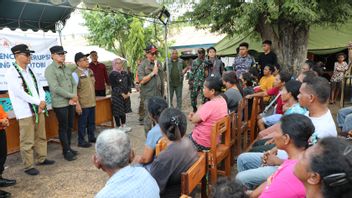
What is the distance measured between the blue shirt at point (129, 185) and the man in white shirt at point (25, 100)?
298cm

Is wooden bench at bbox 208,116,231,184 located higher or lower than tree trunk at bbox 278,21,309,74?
lower

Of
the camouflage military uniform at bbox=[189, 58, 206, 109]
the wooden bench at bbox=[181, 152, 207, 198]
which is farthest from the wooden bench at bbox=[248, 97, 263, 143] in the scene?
the camouflage military uniform at bbox=[189, 58, 206, 109]

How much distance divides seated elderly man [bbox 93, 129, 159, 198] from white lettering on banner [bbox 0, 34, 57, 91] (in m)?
5.05

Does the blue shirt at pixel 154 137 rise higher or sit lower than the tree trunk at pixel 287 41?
lower

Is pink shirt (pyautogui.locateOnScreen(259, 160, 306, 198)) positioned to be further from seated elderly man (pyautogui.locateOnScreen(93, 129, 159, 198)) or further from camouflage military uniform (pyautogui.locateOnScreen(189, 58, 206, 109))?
camouflage military uniform (pyautogui.locateOnScreen(189, 58, 206, 109))

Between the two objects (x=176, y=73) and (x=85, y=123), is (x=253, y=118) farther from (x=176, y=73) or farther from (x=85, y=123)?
(x=176, y=73)

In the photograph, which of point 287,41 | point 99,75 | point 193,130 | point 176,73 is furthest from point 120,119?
point 287,41

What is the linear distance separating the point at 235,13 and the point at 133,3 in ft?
9.19

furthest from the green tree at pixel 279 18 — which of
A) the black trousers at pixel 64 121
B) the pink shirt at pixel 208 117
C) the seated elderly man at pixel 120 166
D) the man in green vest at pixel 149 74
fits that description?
the seated elderly man at pixel 120 166

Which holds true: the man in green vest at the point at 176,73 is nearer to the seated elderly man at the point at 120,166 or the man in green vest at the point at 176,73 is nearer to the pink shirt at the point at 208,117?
the pink shirt at the point at 208,117

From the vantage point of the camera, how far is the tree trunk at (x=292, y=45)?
755 cm

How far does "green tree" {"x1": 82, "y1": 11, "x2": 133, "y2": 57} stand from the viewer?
1867 centimetres

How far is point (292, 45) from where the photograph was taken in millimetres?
7781

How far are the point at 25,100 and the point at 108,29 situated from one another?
1583cm
